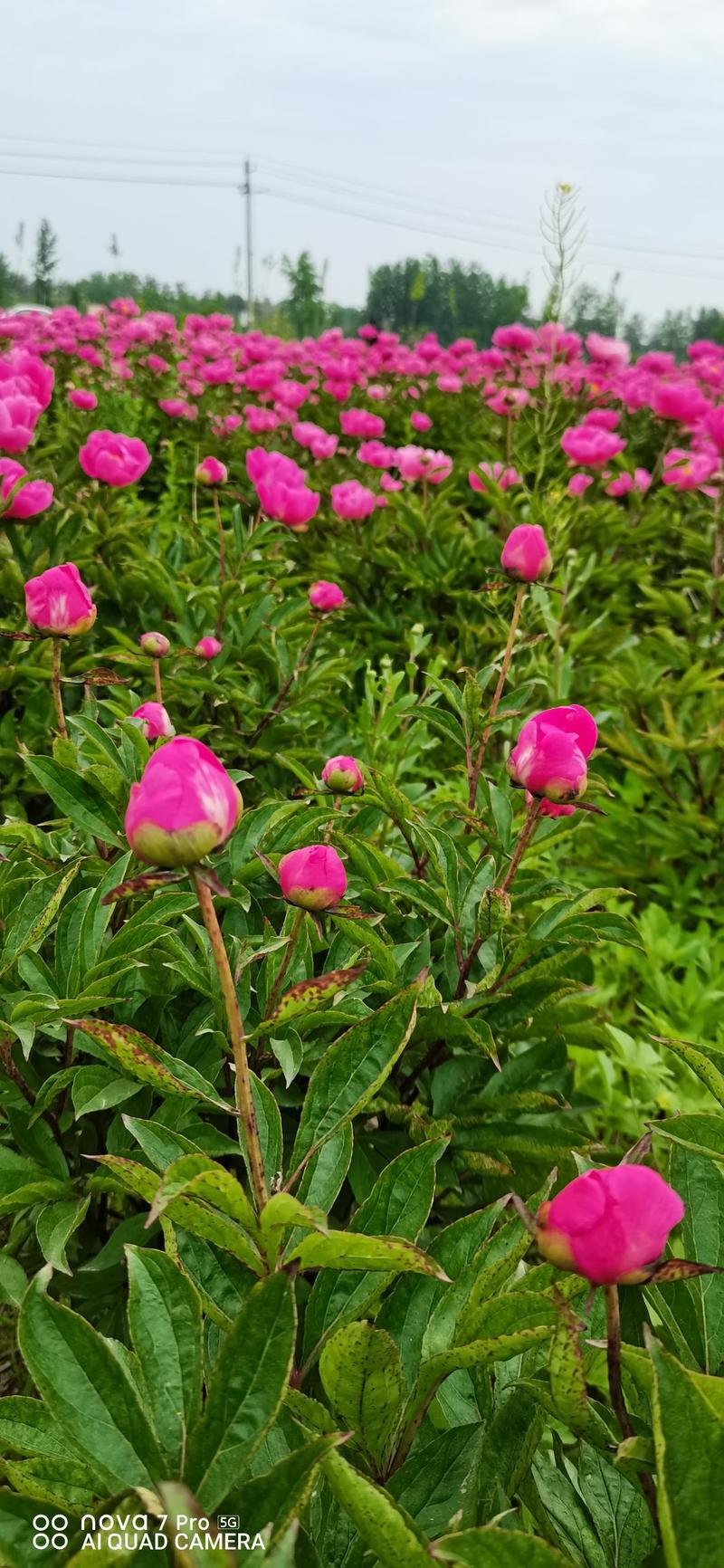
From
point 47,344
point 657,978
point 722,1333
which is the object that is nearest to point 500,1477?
point 722,1333

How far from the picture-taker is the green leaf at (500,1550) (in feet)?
1.49

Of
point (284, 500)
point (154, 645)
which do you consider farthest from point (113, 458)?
point (154, 645)

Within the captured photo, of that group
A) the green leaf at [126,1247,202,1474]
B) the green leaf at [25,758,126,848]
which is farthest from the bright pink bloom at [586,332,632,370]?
the green leaf at [126,1247,202,1474]

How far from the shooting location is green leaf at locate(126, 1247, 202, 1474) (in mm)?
541

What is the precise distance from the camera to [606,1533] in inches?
23.6

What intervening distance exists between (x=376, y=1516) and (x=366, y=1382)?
0.33ft

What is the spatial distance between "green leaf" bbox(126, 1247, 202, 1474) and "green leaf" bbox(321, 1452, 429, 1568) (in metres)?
0.09

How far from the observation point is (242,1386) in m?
0.51

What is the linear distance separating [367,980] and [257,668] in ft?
3.25

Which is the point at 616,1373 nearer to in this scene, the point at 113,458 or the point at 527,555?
the point at 527,555

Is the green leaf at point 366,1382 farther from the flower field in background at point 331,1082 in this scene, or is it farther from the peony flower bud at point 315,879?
the peony flower bud at point 315,879

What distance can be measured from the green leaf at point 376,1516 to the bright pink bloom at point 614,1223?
0.45 feet

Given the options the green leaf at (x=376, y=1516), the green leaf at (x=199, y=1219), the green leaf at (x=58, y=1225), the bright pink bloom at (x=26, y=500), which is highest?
the bright pink bloom at (x=26, y=500)

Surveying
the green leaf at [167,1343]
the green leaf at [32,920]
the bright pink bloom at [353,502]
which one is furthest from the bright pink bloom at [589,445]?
the green leaf at [167,1343]
